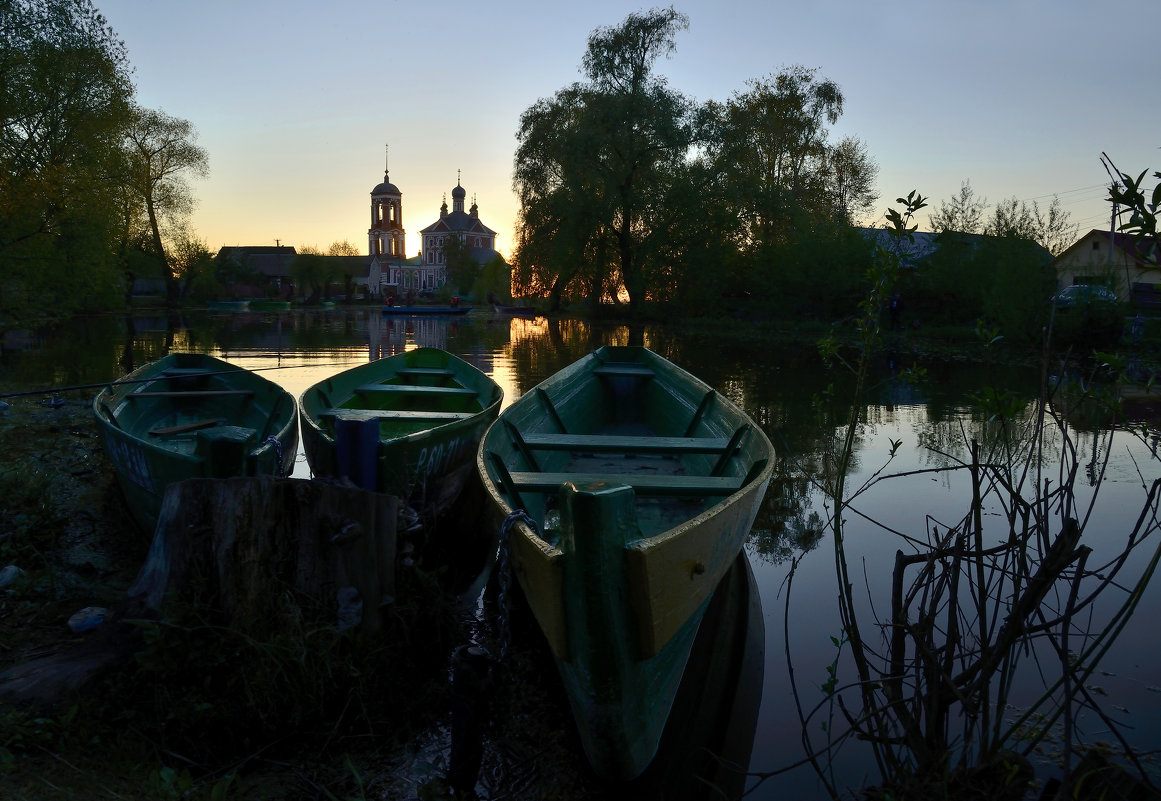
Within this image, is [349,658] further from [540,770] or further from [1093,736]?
[1093,736]

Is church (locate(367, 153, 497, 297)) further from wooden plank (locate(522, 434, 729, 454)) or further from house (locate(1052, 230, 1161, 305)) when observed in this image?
wooden plank (locate(522, 434, 729, 454))

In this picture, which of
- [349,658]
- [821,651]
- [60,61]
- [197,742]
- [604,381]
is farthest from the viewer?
[60,61]

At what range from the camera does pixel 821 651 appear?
14.7 ft

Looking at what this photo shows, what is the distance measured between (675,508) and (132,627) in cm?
307

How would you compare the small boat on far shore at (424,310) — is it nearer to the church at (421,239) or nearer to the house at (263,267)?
the house at (263,267)

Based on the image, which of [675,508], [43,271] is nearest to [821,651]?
[675,508]

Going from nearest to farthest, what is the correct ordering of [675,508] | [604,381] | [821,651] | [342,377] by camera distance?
1. [821,651]
2. [675,508]
3. [342,377]
4. [604,381]

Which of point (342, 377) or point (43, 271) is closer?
point (342, 377)

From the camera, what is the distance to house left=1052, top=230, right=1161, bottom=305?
2.19m

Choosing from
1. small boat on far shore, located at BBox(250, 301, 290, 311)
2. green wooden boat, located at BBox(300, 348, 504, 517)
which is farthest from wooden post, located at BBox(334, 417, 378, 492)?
small boat on far shore, located at BBox(250, 301, 290, 311)

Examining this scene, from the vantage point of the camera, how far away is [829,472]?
26.1ft

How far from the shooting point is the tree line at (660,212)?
98.9ft

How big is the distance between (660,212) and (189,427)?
86.9ft

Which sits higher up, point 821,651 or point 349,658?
point 349,658
